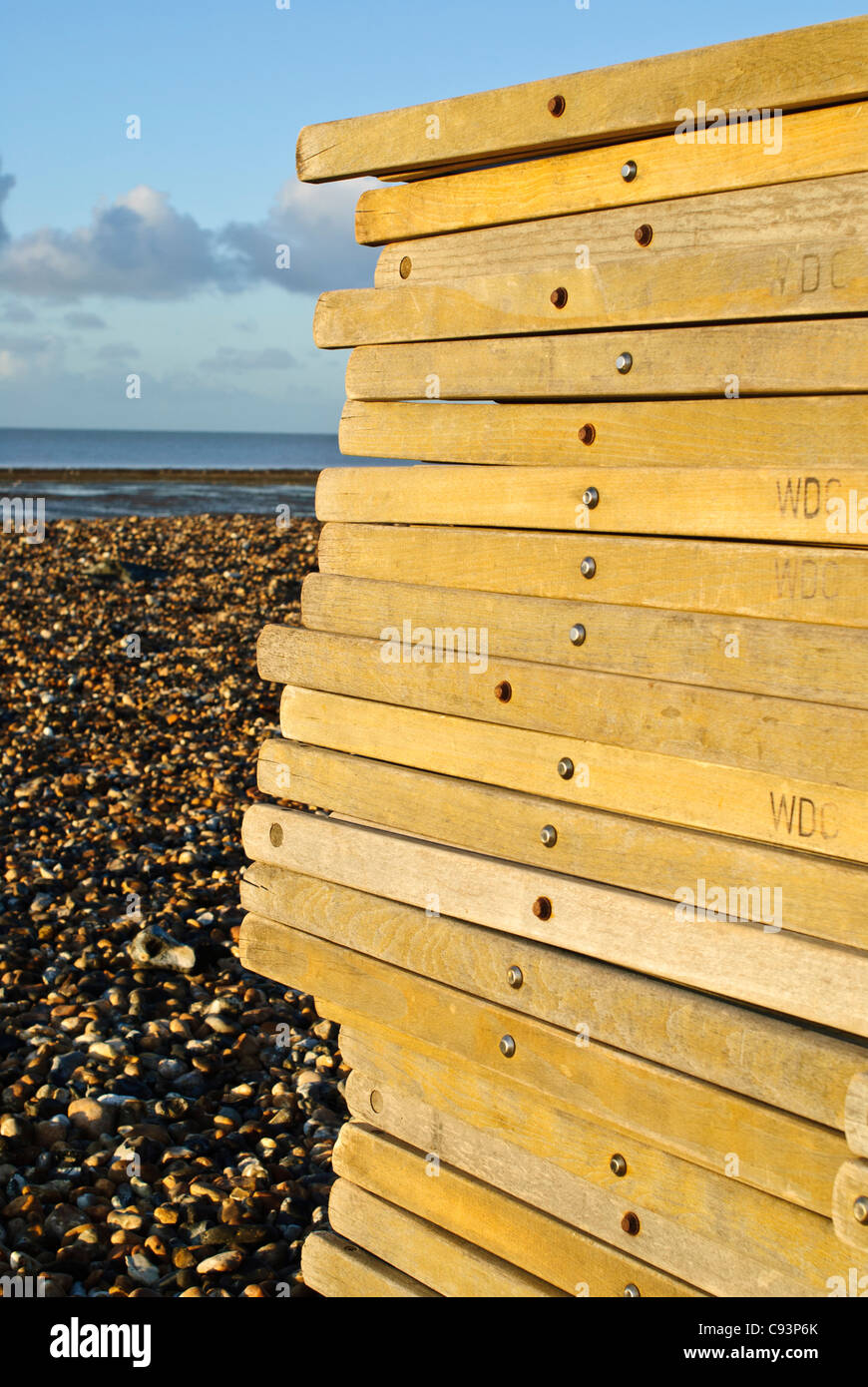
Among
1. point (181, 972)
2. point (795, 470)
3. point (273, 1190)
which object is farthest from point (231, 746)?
point (795, 470)

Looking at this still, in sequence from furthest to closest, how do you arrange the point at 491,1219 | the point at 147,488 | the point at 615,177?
the point at 147,488, the point at 491,1219, the point at 615,177

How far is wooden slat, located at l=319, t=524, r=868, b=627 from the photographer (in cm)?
294

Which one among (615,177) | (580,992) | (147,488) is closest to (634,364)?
(615,177)

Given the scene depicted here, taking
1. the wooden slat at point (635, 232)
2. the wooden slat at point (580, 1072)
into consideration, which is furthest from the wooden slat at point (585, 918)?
the wooden slat at point (635, 232)

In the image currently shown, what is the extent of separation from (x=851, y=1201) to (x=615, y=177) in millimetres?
2695

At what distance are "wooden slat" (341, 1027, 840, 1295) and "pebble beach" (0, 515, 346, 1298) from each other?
3.75 ft

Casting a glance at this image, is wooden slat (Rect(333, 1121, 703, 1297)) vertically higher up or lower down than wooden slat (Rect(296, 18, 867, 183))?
lower down

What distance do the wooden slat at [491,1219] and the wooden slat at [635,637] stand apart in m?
1.66

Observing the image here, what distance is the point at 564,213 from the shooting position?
3.61m

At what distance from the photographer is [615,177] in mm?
3459

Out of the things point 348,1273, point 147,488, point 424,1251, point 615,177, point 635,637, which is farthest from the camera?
point 147,488

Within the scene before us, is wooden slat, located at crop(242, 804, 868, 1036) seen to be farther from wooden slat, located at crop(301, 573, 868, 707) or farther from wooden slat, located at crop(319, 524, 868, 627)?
wooden slat, located at crop(319, 524, 868, 627)

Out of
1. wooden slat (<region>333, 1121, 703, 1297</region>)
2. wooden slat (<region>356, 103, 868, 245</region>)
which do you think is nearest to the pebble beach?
wooden slat (<region>333, 1121, 703, 1297</region>)

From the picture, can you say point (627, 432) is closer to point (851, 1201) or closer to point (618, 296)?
point (618, 296)
